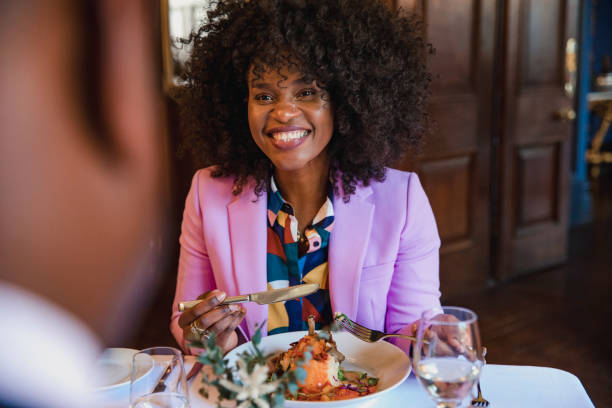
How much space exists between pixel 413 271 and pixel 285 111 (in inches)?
18.7

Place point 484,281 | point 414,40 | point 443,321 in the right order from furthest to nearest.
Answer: point 484,281 < point 414,40 < point 443,321

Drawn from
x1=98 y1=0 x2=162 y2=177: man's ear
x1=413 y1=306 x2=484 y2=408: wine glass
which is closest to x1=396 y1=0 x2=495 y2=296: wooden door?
x1=98 y1=0 x2=162 y2=177: man's ear

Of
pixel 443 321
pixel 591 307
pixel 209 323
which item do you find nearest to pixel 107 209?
pixel 209 323

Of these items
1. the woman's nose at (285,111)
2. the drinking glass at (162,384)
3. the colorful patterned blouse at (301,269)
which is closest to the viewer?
the drinking glass at (162,384)

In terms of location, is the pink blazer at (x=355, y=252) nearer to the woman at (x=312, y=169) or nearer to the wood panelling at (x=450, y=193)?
the woman at (x=312, y=169)

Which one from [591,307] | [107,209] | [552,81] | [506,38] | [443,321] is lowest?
[591,307]

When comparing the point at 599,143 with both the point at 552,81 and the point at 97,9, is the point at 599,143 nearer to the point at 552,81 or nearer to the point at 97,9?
the point at 552,81

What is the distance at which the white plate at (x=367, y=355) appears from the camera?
106 cm

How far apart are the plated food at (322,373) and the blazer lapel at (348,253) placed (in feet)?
1.01

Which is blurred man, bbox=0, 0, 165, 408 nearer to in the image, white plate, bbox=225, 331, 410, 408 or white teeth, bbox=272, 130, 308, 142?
white plate, bbox=225, 331, 410, 408

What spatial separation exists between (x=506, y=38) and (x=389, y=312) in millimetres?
2522

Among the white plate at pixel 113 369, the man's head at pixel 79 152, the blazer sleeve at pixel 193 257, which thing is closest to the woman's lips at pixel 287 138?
the blazer sleeve at pixel 193 257

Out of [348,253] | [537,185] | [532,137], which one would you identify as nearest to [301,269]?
[348,253]

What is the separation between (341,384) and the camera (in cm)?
106
